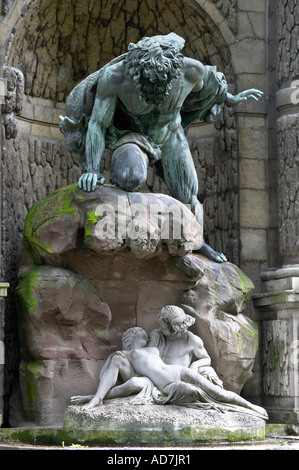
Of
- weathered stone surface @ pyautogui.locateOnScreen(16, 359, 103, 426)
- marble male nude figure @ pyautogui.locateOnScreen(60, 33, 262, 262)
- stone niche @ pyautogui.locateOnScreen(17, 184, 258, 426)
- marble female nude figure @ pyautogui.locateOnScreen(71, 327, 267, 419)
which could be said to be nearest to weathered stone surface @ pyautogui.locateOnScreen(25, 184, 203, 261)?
stone niche @ pyautogui.locateOnScreen(17, 184, 258, 426)

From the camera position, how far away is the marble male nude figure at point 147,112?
10.4m

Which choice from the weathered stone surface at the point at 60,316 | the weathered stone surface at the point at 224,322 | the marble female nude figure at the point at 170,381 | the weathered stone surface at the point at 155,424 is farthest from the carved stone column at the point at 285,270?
the weathered stone surface at the point at 60,316

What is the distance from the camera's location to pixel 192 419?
9.57m

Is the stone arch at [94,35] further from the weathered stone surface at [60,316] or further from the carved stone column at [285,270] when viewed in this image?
the weathered stone surface at [60,316]

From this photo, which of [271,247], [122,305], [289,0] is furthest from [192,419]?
[289,0]

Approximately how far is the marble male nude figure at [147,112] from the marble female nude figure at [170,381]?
59.6 inches

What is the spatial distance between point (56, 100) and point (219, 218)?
217 cm

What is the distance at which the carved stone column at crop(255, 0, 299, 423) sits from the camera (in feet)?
37.0

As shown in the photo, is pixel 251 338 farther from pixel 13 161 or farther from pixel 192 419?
pixel 13 161

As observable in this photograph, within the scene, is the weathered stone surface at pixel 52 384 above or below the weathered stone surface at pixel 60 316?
below

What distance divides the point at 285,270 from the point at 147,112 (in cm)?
218

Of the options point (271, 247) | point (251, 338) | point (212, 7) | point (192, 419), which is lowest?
point (192, 419)

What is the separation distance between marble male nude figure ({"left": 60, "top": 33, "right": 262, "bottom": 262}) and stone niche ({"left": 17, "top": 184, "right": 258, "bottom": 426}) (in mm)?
318

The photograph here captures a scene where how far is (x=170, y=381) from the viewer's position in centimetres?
995
